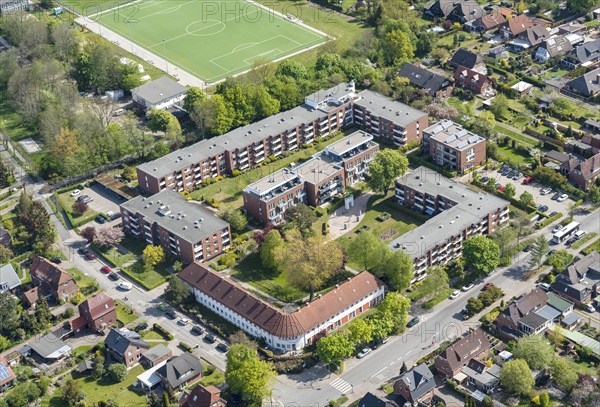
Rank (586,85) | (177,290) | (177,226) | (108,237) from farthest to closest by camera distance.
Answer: (586,85)
(108,237)
(177,226)
(177,290)

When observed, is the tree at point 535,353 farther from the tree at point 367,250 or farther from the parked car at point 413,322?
the tree at point 367,250

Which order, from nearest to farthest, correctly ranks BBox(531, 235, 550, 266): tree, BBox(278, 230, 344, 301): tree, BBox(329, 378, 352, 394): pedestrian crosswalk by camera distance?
BBox(329, 378, 352, 394): pedestrian crosswalk
BBox(278, 230, 344, 301): tree
BBox(531, 235, 550, 266): tree

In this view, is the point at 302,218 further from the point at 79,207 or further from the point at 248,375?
the point at 79,207

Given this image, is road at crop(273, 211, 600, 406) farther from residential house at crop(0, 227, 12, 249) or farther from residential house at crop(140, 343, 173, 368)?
residential house at crop(0, 227, 12, 249)

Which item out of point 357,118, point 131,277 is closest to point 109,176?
point 131,277

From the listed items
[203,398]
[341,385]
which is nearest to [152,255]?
[203,398]

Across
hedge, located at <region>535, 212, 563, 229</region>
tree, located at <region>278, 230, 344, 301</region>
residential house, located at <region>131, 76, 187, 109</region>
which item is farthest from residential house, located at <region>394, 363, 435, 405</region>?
residential house, located at <region>131, 76, 187, 109</region>

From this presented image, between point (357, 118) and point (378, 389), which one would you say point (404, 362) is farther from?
point (357, 118)
